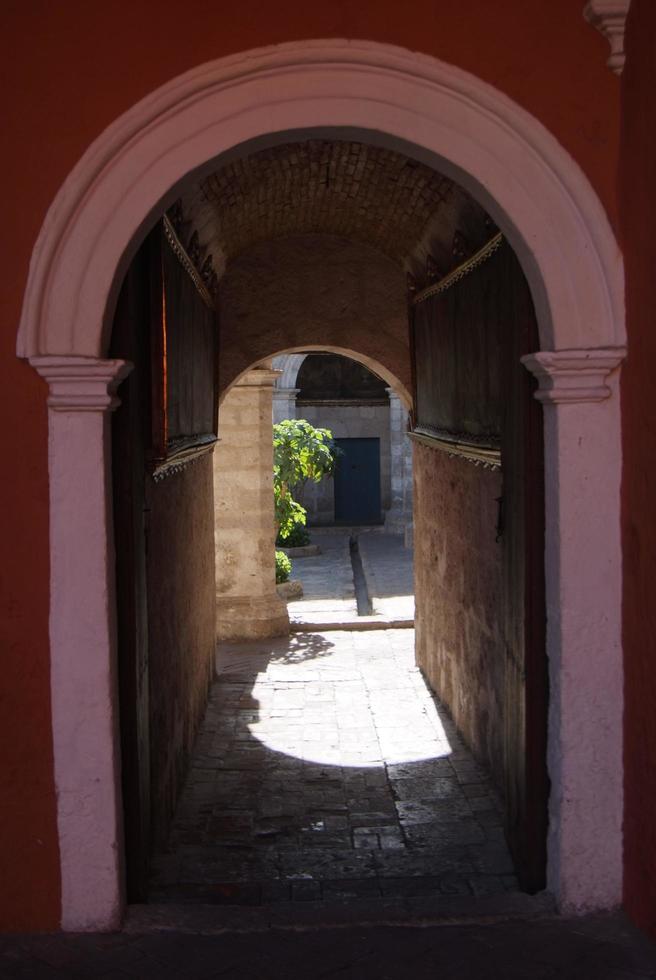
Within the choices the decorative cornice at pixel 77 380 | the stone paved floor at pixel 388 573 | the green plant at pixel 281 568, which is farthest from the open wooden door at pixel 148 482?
the green plant at pixel 281 568

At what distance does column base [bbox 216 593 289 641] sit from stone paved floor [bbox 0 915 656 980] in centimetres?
623

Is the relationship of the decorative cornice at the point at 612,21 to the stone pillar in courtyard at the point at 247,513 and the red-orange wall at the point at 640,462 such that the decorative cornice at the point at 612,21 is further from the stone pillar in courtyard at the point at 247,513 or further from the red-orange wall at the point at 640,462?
the stone pillar in courtyard at the point at 247,513

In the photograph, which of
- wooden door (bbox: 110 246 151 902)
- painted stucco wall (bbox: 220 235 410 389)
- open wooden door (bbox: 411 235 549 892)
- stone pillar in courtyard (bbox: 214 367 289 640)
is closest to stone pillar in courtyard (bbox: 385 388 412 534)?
stone pillar in courtyard (bbox: 214 367 289 640)

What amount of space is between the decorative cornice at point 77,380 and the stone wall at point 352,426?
1879cm

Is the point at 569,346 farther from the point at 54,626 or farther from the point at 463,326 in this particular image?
the point at 463,326

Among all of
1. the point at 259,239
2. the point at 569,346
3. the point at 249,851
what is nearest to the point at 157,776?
the point at 249,851

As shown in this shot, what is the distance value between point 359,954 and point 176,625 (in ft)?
8.41

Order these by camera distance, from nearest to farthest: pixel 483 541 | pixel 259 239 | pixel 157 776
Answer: pixel 157 776
pixel 483 541
pixel 259 239

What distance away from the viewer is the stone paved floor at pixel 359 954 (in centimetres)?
Answer: 322

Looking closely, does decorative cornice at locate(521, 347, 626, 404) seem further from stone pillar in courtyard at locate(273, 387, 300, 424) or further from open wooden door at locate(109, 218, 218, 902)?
stone pillar in courtyard at locate(273, 387, 300, 424)

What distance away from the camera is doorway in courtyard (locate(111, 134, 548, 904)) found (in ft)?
13.3

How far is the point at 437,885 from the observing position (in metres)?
4.31

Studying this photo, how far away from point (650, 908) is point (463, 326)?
340 cm

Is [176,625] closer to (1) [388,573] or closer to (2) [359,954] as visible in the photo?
(2) [359,954]
